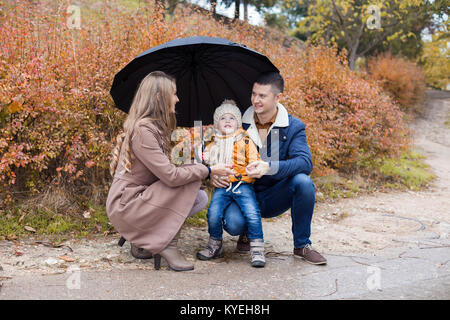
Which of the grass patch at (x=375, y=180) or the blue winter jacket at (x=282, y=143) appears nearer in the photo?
the blue winter jacket at (x=282, y=143)

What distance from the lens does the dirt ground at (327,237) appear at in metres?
3.57

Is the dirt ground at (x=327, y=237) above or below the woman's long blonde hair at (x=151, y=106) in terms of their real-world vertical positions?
below

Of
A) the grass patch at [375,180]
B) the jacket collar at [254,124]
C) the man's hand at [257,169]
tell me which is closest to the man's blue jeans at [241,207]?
the man's hand at [257,169]

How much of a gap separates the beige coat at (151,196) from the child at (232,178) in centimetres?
33

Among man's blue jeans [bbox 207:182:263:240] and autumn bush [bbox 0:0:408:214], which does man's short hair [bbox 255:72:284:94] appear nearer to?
man's blue jeans [bbox 207:182:263:240]

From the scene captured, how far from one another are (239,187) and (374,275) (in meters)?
1.33

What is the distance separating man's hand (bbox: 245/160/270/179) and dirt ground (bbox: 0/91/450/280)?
856mm

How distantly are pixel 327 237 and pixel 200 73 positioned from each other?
239 cm

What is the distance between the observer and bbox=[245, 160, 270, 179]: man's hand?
3520 mm

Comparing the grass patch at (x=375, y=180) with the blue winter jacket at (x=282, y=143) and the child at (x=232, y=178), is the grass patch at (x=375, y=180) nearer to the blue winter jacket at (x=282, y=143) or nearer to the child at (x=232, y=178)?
the blue winter jacket at (x=282, y=143)

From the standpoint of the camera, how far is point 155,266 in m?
3.41

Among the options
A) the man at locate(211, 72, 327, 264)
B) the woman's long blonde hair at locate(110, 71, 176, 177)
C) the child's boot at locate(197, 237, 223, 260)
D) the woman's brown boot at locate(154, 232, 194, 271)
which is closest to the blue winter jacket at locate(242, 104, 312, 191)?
the man at locate(211, 72, 327, 264)
